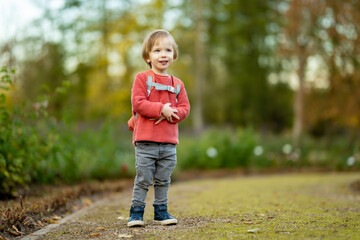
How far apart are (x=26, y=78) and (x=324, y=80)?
12.6 meters

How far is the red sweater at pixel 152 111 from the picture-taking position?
3.80m

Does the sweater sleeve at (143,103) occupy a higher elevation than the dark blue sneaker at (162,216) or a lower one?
higher

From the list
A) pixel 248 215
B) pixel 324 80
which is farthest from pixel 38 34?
pixel 248 215

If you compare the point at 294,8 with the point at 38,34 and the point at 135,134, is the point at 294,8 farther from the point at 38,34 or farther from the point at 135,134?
the point at 135,134

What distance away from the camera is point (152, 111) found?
12.4 feet

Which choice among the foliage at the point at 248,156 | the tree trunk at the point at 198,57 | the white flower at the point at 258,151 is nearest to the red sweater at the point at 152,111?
the foliage at the point at 248,156

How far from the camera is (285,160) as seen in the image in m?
13.2

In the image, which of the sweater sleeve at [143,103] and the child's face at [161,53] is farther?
the child's face at [161,53]

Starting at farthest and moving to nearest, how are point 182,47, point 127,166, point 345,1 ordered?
point 182,47 < point 345,1 < point 127,166

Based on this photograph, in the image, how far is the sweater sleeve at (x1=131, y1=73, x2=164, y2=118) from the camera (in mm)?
3778

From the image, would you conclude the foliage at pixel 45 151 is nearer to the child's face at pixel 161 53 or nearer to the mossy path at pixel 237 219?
the mossy path at pixel 237 219

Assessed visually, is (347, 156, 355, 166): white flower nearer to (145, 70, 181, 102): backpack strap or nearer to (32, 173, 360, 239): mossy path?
(32, 173, 360, 239): mossy path

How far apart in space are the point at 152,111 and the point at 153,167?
537 millimetres

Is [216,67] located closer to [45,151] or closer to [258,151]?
[258,151]
